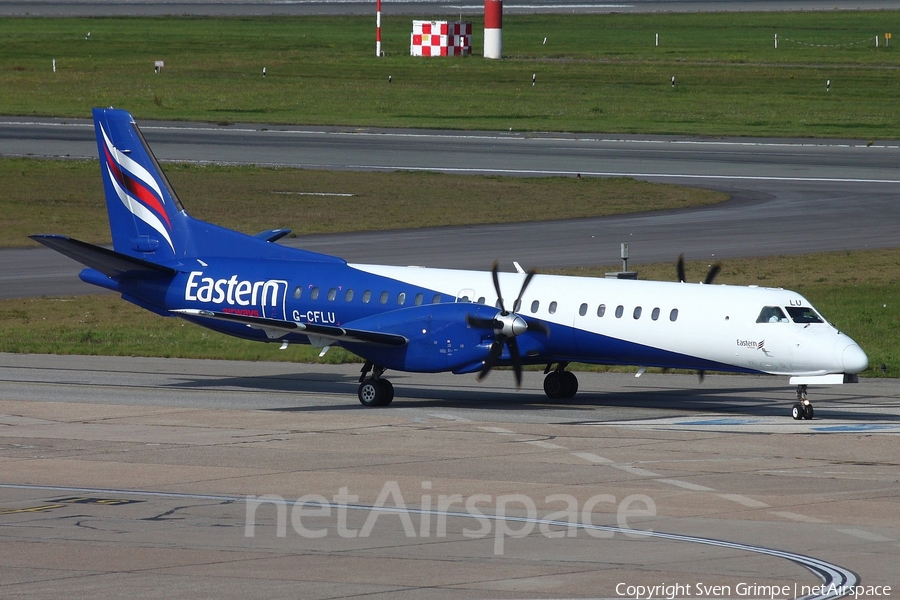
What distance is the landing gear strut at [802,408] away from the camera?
25.7 m

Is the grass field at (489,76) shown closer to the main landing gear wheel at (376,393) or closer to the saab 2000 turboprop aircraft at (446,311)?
the saab 2000 turboprop aircraft at (446,311)

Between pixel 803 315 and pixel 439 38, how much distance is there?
87.3 m

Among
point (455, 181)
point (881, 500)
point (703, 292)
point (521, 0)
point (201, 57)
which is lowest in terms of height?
point (881, 500)

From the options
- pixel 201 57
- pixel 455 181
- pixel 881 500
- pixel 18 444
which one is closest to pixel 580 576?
pixel 881 500

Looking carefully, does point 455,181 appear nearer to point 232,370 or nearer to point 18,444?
point 232,370

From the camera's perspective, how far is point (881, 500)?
1858 cm

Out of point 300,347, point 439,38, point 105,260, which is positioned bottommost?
point 300,347

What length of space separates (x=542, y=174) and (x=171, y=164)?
1773cm

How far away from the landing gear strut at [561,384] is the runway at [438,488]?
306mm

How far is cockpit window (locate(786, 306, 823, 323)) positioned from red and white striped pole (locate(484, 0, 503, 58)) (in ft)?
257

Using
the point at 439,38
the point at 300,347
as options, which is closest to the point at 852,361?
the point at 300,347

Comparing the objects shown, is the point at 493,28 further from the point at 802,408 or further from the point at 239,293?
the point at 802,408

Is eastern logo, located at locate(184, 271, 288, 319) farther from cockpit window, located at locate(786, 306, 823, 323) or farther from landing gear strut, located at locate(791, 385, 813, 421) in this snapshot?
landing gear strut, located at locate(791, 385, 813, 421)

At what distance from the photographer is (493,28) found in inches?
4166
